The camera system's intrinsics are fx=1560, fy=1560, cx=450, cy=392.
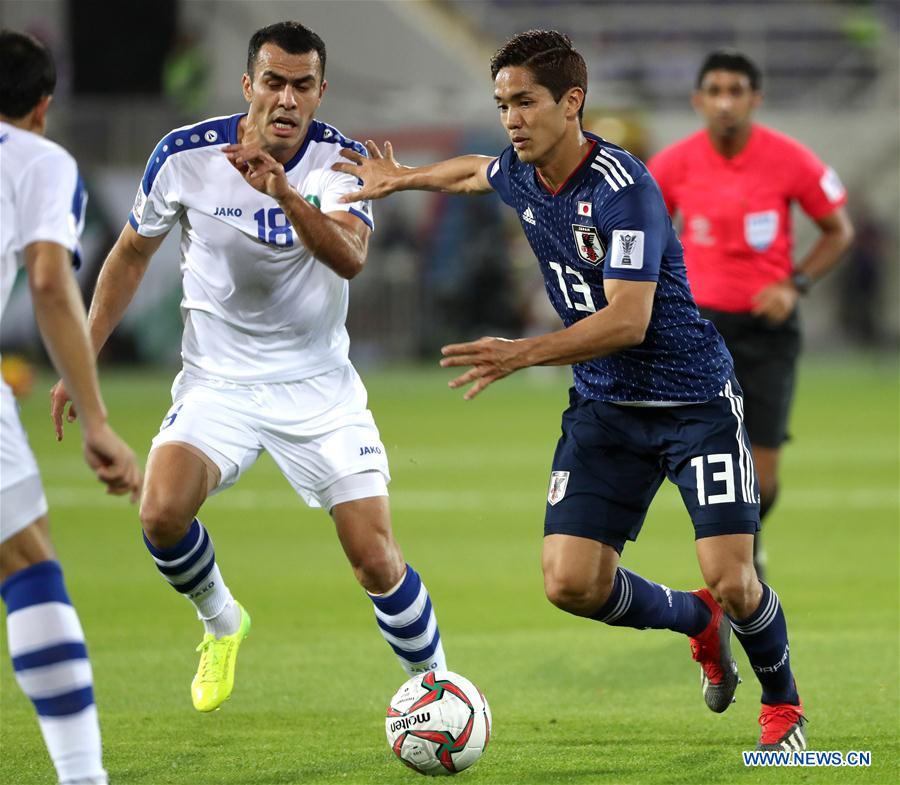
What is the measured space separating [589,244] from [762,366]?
3.37 meters

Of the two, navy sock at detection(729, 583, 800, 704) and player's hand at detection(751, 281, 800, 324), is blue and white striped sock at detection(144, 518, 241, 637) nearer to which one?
navy sock at detection(729, 583, 800, 704)

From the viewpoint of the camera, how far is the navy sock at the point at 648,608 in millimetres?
5934

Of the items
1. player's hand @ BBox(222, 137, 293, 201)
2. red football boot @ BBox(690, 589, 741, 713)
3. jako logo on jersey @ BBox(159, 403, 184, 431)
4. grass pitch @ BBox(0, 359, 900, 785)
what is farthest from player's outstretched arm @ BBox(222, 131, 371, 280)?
red football boot @ BBox(690, 589, 741, 713)

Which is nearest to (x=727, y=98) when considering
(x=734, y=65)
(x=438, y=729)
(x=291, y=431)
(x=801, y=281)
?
(x=734, y=65)

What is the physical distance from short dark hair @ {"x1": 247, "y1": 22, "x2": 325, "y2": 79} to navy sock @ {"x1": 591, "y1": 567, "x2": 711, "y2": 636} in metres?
2.31

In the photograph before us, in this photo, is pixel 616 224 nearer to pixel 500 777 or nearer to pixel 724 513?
pixel 724 513

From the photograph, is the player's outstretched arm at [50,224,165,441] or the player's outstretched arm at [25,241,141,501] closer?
the player's outstretched arm at [25,241,141,501]

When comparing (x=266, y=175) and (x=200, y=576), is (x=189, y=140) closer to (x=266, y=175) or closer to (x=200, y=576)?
(x=266, y=175)

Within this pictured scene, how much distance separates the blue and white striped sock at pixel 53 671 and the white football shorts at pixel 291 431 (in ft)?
5.61

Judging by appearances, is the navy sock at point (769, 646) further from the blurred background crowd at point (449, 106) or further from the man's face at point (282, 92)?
the blurred background crowd at point (449, 106)

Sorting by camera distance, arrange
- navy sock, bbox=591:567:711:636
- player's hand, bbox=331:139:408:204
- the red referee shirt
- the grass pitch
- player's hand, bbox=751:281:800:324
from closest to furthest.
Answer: the grass pitch
navy sock, bbox=591:567:711:636
player's hand, bbox=331:139:408:204
player's hand, bbox=751:281:800:324
the red referee shirt

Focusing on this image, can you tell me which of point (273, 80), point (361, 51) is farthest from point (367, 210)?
point (361, 51)

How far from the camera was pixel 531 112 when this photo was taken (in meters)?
5.62

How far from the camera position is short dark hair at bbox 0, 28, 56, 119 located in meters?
4.49
